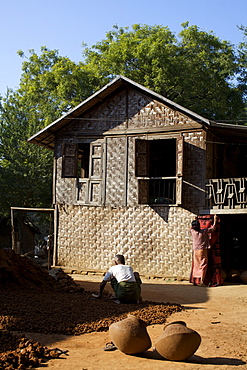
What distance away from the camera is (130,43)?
26328mm

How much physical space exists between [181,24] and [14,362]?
93.2 feet

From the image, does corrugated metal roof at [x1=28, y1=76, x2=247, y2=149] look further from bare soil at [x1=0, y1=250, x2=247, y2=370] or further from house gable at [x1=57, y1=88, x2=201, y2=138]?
bare soil at [x1=0, y1=250, x2=247, y2=370]

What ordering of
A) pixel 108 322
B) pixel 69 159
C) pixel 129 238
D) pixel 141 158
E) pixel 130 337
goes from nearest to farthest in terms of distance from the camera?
1. pixel 130 337
2. pixel 108 322
3. pixel 141 158
4. pixel 129 238
5. pixel 69 159

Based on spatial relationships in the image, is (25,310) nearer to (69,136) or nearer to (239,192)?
(239,192)

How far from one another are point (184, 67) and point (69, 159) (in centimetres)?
1206

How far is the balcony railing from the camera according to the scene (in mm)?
13141

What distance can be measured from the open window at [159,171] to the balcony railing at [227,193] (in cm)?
100

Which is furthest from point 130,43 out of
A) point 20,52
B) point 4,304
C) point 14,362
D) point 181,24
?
point 14,362

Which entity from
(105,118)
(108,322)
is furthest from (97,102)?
(108,322)

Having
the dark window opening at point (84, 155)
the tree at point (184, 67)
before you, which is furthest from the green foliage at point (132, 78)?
the dark window opening at point (84, 155)

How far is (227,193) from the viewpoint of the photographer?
13688 millimetres

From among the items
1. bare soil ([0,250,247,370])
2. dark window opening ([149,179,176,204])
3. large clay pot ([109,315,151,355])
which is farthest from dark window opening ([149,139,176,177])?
large clay pot ([109,315,151,355])

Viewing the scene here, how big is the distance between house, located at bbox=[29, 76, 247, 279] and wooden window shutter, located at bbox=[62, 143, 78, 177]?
0.04 m

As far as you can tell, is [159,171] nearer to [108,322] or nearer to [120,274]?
[120,274]
